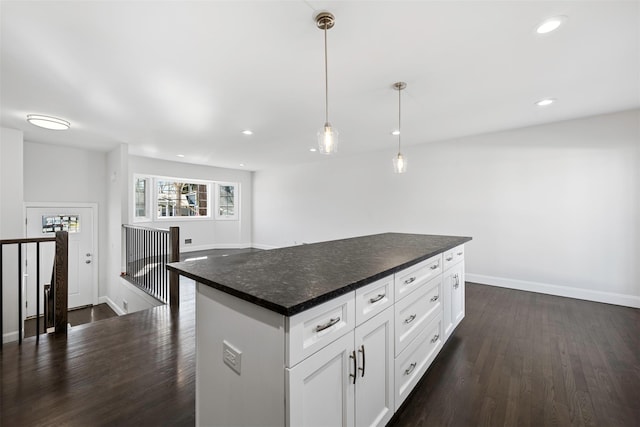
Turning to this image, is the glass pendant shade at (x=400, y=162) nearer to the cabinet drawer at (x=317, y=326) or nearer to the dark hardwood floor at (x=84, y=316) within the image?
the cabinet drawer at (x=317, y=326)

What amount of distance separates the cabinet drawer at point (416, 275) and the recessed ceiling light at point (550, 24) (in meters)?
1.72

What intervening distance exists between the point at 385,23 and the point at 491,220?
3.76m

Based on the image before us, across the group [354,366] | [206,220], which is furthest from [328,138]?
[206,220]

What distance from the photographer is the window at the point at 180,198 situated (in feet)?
23.3

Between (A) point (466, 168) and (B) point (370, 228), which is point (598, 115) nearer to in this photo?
(A) point (466, 168)

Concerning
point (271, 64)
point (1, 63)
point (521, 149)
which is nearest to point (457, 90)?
point (271, 64)

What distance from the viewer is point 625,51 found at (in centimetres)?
→ 207

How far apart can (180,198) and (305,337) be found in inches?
296

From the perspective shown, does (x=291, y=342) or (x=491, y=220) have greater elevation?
(x=491, y=220)

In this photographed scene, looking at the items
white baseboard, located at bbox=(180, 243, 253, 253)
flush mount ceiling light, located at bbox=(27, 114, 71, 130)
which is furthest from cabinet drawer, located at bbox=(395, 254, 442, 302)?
white baseboard, located at bbox=(180, 243, 253, 253)

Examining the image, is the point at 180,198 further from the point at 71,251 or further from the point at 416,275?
the point at 416,275

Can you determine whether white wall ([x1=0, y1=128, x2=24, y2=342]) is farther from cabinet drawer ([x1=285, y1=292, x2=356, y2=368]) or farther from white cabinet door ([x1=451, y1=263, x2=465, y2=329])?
white cabinet door ([x1=451, y1=263, x2=465, y2=329])

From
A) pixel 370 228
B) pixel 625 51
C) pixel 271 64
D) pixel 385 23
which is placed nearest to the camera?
pixel 385 23

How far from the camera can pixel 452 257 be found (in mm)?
2572
